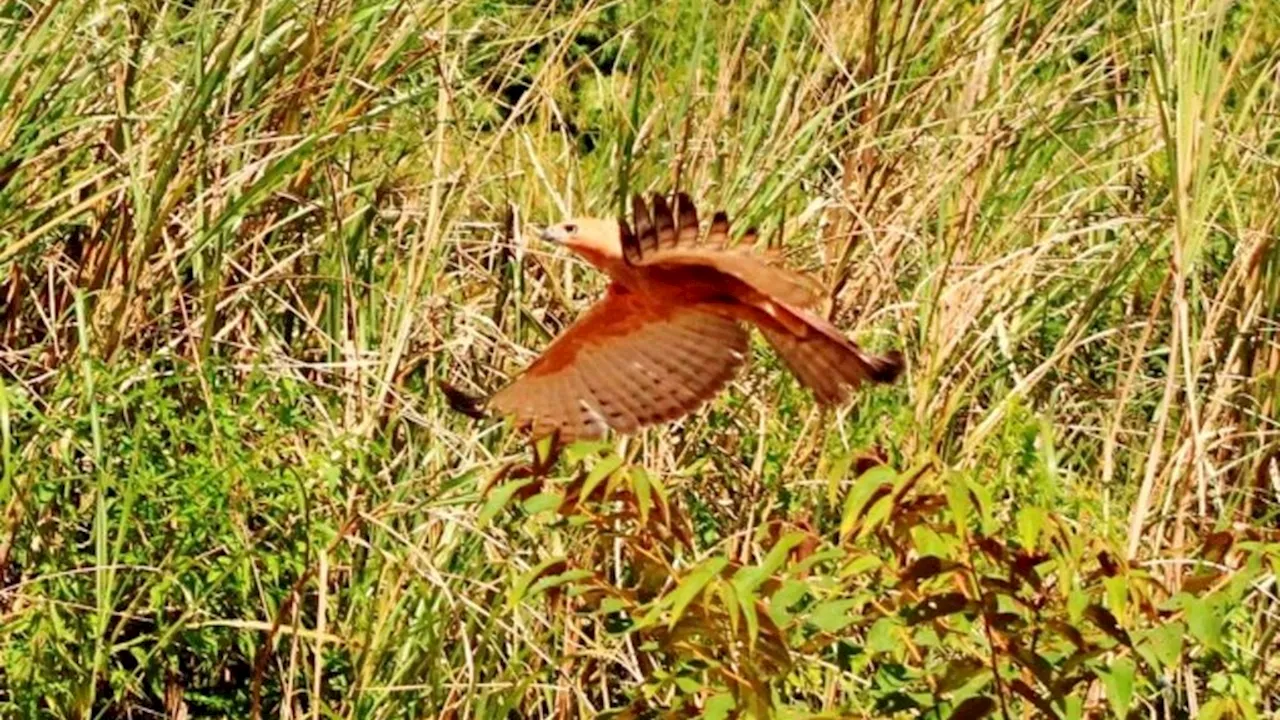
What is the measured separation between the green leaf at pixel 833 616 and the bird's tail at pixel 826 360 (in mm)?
759

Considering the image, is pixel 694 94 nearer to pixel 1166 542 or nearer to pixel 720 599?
pixel 1166 542

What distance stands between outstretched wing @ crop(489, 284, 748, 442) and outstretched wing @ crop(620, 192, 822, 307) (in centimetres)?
21

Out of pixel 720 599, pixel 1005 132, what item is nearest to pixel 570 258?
pixel 1005 132

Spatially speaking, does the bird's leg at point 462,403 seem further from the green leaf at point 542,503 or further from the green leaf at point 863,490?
the green leaf at point 863,490

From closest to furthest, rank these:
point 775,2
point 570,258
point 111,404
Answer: point 111,404 < point 570,258 < point 775,2

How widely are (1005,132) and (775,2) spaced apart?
2.07 feet

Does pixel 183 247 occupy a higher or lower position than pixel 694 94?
lower

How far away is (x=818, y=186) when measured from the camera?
3.91 meters

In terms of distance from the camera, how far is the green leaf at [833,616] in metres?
2.44

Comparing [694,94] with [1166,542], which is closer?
[1166,542]

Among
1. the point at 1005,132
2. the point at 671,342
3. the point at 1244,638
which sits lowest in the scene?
the point at 1244,638

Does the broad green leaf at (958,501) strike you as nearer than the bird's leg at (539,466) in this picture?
Yes

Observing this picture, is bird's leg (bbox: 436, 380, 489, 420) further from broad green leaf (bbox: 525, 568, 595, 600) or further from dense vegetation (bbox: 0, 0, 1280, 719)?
broad green leaf (bbox: 525, 568, 595, 600)

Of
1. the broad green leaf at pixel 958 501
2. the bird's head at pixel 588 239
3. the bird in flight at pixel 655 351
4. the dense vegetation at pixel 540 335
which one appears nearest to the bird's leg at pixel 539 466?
the dense vegetation at pixel 540 335
